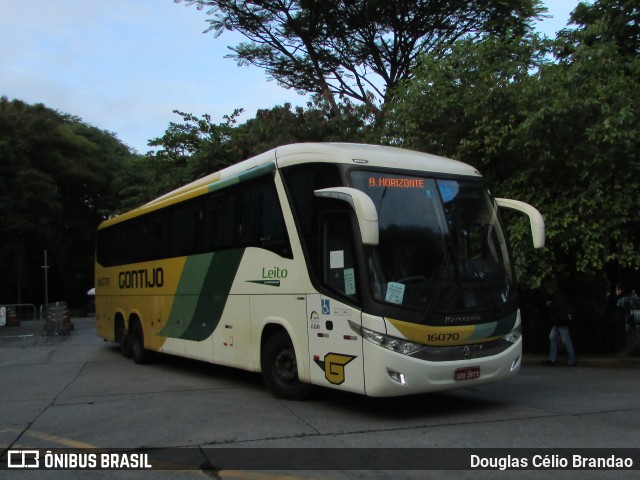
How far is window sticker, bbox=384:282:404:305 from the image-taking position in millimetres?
7273

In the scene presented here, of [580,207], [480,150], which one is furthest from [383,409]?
[480,150]

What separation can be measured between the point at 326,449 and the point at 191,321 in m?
5.81

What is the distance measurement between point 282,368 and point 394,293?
2.51 m

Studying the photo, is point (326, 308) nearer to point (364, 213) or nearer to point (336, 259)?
point (336, 259)

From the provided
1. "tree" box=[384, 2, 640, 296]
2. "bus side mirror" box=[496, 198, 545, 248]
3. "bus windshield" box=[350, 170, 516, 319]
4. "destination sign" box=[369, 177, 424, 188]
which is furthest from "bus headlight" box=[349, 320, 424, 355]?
"tree" box=[384, 2, 640, 296]

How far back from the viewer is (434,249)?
762 cm

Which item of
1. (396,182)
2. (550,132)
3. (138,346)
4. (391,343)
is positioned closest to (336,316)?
(391,343)

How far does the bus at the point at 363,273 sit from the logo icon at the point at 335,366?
1 cm

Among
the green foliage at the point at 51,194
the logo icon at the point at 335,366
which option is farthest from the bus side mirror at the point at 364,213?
the green foliage at the point at 51,194

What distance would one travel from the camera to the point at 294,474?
18.2 feet

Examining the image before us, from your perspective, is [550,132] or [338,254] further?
[550,132]

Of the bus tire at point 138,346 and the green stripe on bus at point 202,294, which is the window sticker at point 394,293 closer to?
the green stripe on bus at point 202,294

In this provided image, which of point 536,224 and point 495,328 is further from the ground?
point 536,224

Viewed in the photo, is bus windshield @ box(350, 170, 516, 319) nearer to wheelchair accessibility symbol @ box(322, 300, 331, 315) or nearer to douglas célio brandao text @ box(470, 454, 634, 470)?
wheelchair accessibility symbol @ box(322, 300, 331, 315)
